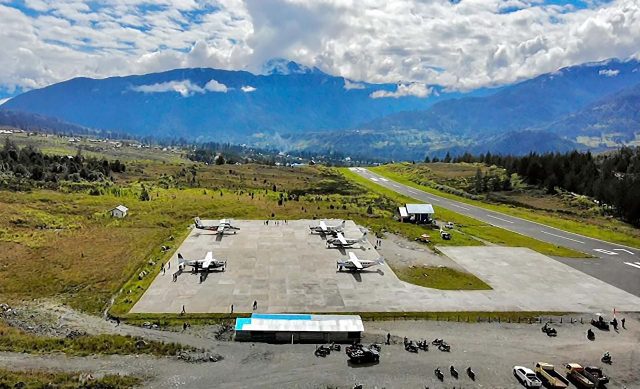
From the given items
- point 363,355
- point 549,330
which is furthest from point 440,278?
point 363,355

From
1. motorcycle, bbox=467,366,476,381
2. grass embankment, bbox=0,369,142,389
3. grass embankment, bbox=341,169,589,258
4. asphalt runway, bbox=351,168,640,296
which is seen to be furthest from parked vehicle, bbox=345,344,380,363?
grass embankment, bbox=341,169,589,258

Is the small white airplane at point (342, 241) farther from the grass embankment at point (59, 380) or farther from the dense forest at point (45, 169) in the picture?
the dense forest at point (45, 169)

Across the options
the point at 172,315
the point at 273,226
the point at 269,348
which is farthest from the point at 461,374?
the point at 273,226

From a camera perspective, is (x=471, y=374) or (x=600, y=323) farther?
(x=600, y=323)

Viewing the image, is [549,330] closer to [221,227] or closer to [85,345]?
[85,345]

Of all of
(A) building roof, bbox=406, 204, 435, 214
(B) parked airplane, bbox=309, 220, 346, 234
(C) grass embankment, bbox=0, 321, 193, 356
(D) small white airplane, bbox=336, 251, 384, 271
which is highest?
(A) building roof, bbox=406, 204, 435, 214

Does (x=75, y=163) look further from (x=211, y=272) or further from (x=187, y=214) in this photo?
(x=211, y=272)

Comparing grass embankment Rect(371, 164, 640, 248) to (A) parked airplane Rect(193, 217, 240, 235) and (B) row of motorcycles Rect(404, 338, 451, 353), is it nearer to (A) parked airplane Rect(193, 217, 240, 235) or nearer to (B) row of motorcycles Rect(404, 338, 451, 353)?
(B) row of motorcycles Rect(404, 338, 451, 353)
